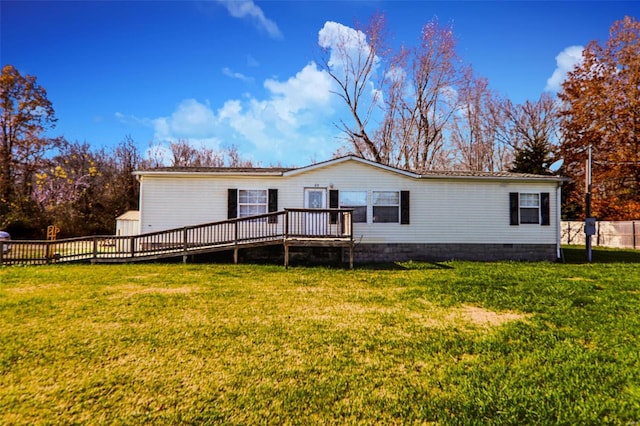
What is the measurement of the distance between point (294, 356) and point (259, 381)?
615 mm

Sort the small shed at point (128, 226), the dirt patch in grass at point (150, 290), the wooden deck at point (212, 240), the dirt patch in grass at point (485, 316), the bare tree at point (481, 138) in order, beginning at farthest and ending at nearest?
the bare tree at point (481, 138) → the small shed at point (128, 226) → the wooden deck at point (212, 240) → the dirt patch in grass at point (150, 290) → the dirt patch in grass at point (485, 316)

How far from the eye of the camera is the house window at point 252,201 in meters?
11.7

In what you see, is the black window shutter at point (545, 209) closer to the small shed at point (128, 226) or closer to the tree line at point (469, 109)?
the tree line at point (469, 109)

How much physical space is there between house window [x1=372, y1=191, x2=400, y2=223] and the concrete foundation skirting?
1.00 m

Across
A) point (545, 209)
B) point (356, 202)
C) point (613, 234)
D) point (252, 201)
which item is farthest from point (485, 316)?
point (613, 234)

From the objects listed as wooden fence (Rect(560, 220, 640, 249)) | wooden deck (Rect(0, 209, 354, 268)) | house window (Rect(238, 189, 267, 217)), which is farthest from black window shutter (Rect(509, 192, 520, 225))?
wooden fence (Rect(560, 220, 640, 249))

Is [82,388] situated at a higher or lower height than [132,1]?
lower

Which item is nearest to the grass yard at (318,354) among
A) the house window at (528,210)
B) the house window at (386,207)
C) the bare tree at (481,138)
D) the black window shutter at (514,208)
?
the house window at (386,207)

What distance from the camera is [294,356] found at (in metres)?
3.61

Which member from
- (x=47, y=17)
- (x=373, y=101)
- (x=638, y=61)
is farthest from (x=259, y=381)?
(x=638, y=61)

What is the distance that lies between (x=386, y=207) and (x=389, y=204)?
160 millimetres

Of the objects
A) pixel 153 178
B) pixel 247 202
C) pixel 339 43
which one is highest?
pixel 339 43

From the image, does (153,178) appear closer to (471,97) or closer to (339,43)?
(339,43)

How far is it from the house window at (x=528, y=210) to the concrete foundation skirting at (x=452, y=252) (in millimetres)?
990
